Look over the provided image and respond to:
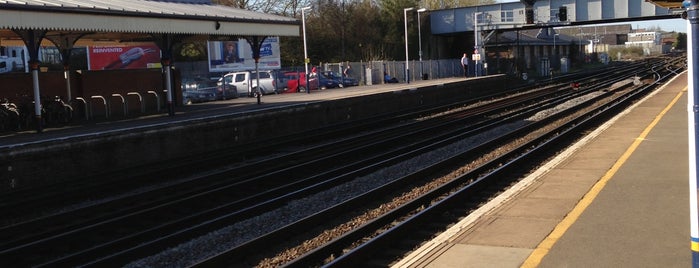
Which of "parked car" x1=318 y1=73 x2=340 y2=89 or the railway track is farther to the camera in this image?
"parked car" x1=318 y1=73 x2=340 y2=89

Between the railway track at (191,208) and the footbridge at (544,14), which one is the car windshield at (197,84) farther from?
the footbridge at (544,14)

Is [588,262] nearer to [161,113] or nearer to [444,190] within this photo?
[444,190]

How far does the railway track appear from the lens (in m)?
8.33

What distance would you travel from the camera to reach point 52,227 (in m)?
9.98

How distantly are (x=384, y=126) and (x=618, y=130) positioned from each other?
886 centimetres

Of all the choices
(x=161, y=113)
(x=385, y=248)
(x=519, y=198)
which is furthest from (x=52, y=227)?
(x=161, y=113)

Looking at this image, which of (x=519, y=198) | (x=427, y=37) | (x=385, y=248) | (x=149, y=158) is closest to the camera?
(x=385, y=248)

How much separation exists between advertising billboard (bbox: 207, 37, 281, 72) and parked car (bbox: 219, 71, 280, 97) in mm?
10480

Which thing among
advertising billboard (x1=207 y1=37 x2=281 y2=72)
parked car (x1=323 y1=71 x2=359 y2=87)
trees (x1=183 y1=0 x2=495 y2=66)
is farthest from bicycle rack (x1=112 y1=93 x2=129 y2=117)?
trees (x1=183 y1=0 x2=495 y2=66)

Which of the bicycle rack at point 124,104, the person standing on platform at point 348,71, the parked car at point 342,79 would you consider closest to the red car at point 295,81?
the parked car at point 342,79

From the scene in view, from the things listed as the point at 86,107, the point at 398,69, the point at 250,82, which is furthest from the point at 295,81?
the point at 86,107

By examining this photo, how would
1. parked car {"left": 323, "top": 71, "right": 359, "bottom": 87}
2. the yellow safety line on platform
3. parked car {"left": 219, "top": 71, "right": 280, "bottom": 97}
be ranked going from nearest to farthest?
the yellow safety line on platform < parked car {"left": 219, "top": 71, "right": 280, "bottom": 97} < parked car {"left": 323, "top": 71, "right": 359, "bottom": 87}

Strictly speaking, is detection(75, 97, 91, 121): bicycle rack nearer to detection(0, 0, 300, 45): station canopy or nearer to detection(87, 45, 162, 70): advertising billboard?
detection(0, 0, 300, 45): station canopy

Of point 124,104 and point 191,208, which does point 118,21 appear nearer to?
point 124,104
